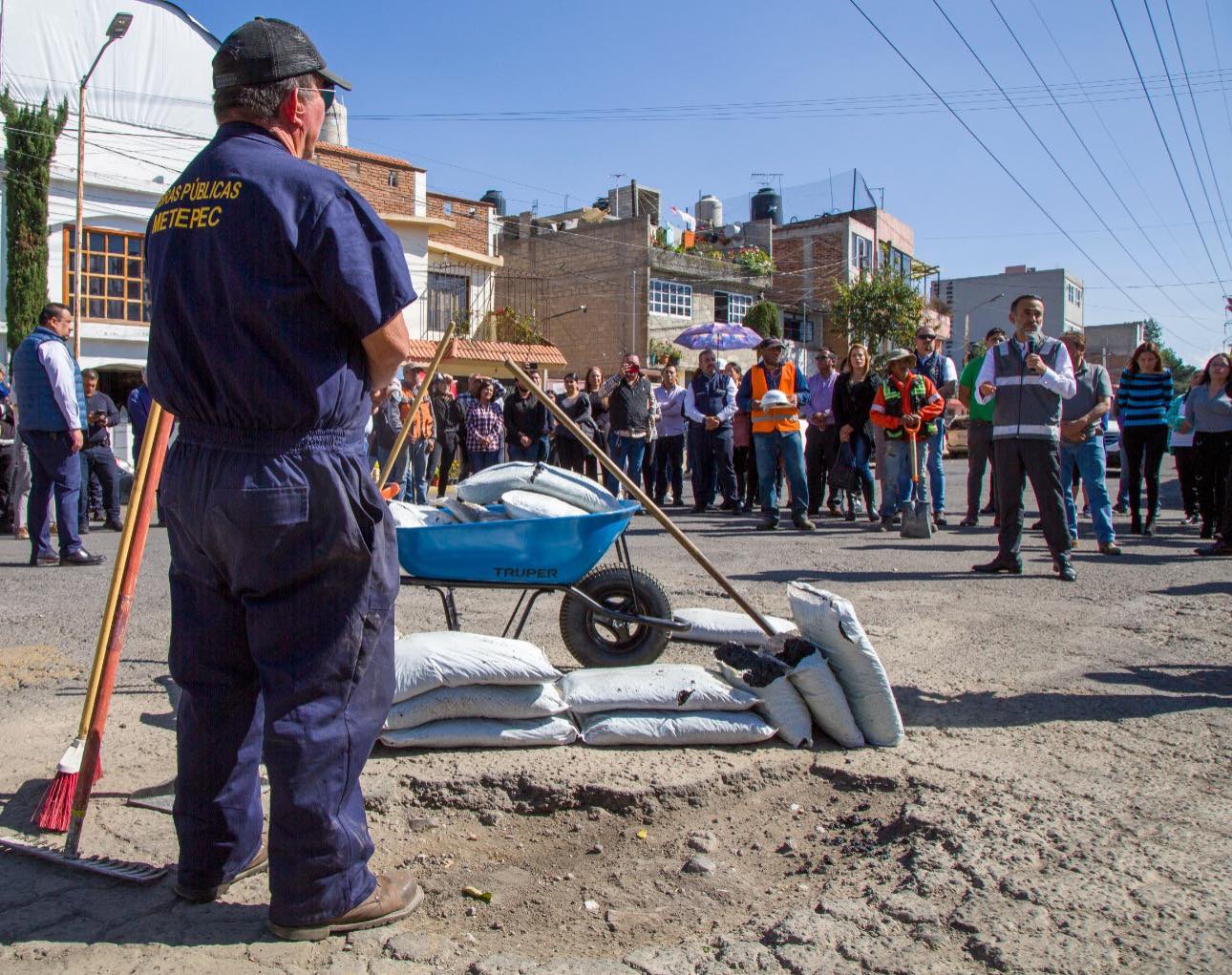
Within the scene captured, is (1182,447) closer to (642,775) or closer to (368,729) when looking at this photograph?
(642,775)

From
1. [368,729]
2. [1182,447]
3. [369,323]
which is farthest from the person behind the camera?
[1182,447]

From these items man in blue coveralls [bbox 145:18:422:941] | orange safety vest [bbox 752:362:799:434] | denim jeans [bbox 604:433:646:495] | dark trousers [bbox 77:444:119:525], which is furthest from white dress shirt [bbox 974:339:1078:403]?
dark trousers [bbox 77:444:119:525]

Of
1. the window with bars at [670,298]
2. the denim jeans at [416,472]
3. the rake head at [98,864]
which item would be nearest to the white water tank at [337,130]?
the window with bars at [670,298]

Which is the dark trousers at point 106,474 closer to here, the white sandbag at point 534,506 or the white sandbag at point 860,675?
the white sandbag at point 534,506

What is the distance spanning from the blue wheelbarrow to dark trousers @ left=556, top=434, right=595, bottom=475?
8.46m

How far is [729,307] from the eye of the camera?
4050 centimetres

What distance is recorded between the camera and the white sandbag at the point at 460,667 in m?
3.48

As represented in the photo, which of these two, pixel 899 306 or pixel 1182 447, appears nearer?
pixel 1182 447

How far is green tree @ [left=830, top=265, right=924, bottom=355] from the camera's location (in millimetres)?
40906

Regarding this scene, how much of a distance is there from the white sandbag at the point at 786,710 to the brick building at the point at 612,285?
32.7 m

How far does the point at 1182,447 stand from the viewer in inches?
435

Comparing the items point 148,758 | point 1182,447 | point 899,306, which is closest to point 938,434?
point 1182,447

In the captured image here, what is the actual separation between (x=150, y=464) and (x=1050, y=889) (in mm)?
2817

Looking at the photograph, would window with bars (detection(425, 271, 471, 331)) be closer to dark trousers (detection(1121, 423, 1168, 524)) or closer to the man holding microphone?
dark trousers (detection(1121, 423, 1168, 524))
